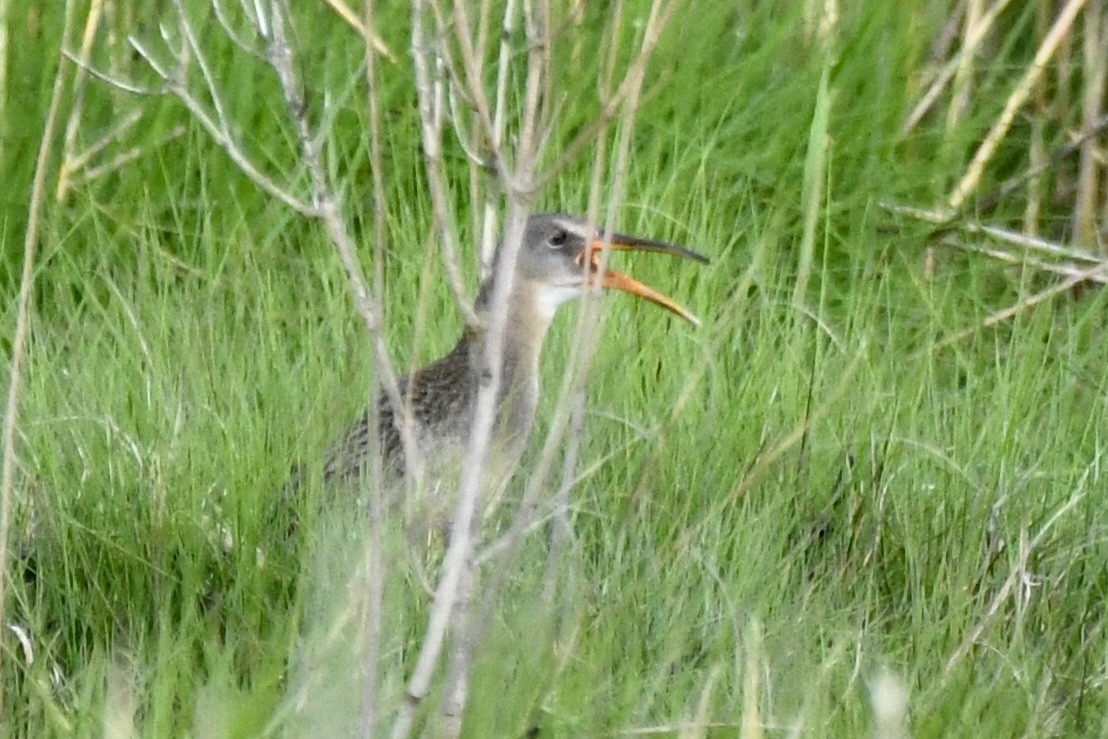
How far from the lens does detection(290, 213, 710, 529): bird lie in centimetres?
349

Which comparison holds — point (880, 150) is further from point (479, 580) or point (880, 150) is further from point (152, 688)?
point (152, 688)

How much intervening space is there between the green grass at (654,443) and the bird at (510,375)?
0.23ft

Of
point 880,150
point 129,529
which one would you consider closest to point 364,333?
point 129,529

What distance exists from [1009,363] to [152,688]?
73.2 inches

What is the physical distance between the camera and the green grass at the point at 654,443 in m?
2.69

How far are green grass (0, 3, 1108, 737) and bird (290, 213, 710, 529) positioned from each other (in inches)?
2.7

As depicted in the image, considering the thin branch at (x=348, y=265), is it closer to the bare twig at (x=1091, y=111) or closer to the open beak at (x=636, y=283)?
the open beak at (x=636, y=283)

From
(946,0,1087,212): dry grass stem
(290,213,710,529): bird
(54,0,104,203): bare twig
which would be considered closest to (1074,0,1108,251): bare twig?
(946,0,1087,212): dry grass stem

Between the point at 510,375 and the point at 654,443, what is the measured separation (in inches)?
30.6

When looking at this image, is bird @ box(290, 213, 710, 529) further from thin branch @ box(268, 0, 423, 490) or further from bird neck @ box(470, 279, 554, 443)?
thin branch @ box(268, 0, 423, 490)

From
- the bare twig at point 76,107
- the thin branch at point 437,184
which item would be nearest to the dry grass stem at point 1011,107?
the bare twig at point 76,107

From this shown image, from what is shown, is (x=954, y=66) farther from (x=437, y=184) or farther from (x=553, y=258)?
(x=437, y=184)

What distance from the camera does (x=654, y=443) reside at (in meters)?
3.16

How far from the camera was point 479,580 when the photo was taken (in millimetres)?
2902
